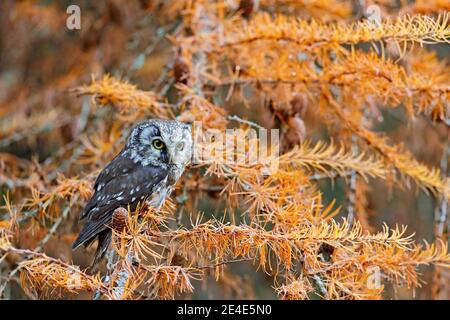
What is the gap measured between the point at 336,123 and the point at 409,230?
127cm

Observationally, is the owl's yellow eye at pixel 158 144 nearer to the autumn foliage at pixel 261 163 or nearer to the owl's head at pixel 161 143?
the owl's head at pixel 161 143

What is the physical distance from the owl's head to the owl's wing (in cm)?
5

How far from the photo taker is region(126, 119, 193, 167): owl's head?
2.67m

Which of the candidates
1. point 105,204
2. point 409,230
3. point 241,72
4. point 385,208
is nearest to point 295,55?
point 241,72

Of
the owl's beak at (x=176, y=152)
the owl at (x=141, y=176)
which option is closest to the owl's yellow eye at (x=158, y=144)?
the owl at (x=141, y=176)

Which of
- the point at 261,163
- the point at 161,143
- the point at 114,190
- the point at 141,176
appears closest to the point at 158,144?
the point at 161,143

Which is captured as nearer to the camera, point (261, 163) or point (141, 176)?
point (261, 163)

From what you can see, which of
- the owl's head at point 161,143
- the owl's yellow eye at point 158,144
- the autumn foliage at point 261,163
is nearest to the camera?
the autumn foliage at point 261,163

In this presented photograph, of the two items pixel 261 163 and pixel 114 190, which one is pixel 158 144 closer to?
pixel 114 190

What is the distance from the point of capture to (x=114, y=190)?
9.09 ft

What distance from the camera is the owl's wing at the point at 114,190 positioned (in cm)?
269

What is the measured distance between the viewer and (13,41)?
14.5 ft

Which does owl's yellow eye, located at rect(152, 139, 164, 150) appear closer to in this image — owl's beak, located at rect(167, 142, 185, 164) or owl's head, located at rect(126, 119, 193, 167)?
owl's head, located at rect(126, 119, 193, 167)

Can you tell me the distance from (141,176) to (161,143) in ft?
0.52
